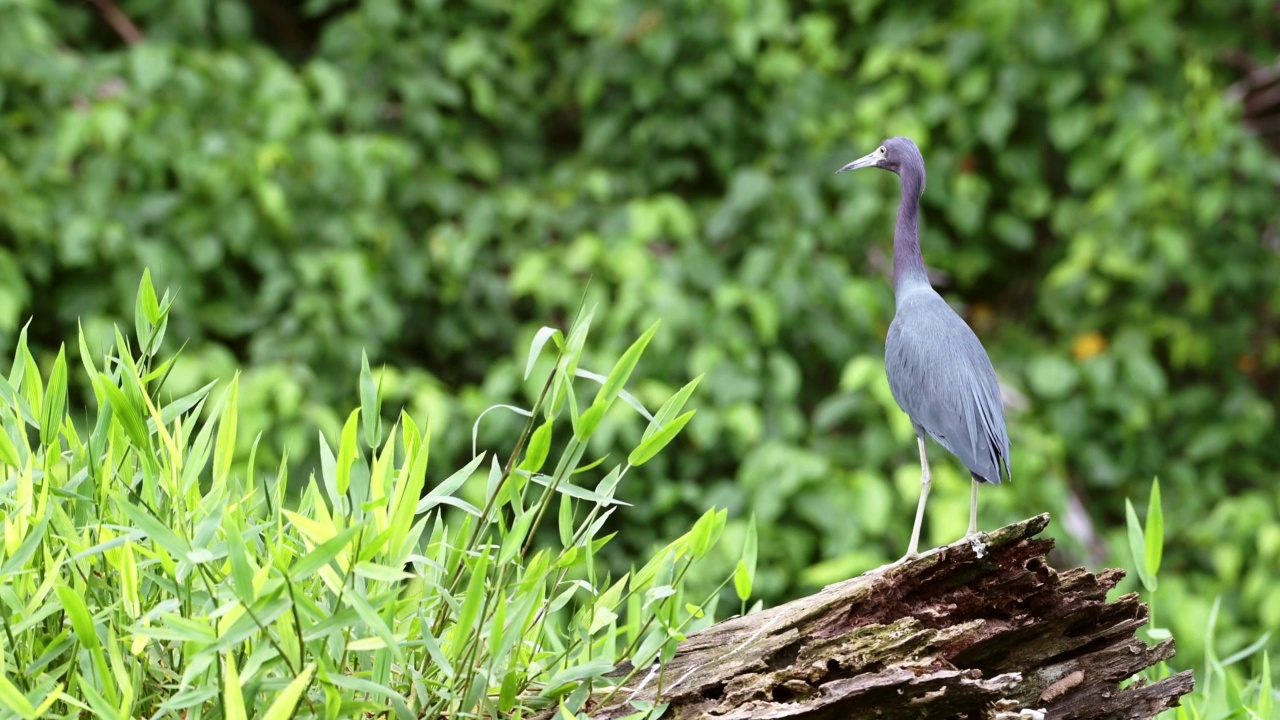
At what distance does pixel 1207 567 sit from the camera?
4.75 meters

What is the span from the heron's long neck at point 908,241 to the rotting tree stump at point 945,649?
1.86 ft

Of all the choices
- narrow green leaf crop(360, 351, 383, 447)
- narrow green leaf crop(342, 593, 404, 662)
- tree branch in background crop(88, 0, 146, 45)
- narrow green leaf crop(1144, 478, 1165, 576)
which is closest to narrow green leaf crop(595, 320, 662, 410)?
narrow green leaf crop(360, 351, 383, 447)

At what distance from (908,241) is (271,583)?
1.34m

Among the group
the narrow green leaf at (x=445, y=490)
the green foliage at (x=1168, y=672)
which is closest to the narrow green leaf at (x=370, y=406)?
the narrow green leaf at (x=445, y=490)

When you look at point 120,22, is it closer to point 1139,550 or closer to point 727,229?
point 727,229

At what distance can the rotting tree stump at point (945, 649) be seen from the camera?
1.92 m

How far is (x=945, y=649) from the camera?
6.60 feet

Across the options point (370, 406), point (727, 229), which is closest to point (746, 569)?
point (370, 406)

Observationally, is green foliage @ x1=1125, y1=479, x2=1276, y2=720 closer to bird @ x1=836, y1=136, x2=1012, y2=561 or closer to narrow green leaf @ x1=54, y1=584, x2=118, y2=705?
bird @ x1=836, y1=136, x2=1012, y2=561

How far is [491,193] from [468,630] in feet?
11.4

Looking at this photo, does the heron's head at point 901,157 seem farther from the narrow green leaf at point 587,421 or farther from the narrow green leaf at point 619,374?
the narrow green leaf at point 587,421

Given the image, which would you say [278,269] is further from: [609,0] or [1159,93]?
[1159,93]

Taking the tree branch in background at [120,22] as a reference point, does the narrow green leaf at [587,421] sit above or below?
below

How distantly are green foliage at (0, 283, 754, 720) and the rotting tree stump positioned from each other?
11cm
